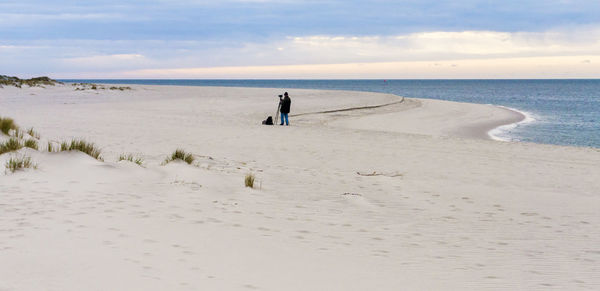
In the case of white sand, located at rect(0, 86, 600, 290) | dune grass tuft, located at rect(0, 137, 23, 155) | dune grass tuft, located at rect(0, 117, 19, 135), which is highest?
dune grass tuft, located at rect(0, 117, 19, 135)

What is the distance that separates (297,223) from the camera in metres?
7.68

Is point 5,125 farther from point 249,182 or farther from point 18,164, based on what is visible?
point 249,182

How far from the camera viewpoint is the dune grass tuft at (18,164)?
8.91 meters

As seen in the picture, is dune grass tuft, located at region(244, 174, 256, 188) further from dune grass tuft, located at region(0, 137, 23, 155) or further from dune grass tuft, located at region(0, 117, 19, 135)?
dune grass tuft, located at region(0, 117, 19, 135)

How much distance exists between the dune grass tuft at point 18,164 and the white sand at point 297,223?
19cm

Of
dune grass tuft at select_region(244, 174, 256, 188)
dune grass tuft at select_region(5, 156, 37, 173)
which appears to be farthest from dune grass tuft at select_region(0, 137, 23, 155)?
dune grass tuft at select_region(244, 174, 256, 188)

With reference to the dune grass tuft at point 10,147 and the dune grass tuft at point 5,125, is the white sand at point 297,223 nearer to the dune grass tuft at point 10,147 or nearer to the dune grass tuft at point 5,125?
A: the dune grass tuft at point 10,147

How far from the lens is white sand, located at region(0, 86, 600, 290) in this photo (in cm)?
536

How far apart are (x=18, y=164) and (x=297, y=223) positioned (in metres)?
5.16

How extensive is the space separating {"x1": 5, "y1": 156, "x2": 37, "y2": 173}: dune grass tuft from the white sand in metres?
0.19

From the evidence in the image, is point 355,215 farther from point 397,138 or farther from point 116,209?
point 397,138

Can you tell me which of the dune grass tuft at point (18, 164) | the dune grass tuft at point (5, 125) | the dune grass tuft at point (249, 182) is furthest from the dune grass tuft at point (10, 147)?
the dune grass tuft at point (249, 182)

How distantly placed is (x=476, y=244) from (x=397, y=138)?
1276cm

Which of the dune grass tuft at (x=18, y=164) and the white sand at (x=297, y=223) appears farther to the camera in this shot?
the dune grass tuft at (x=18, y=164)
